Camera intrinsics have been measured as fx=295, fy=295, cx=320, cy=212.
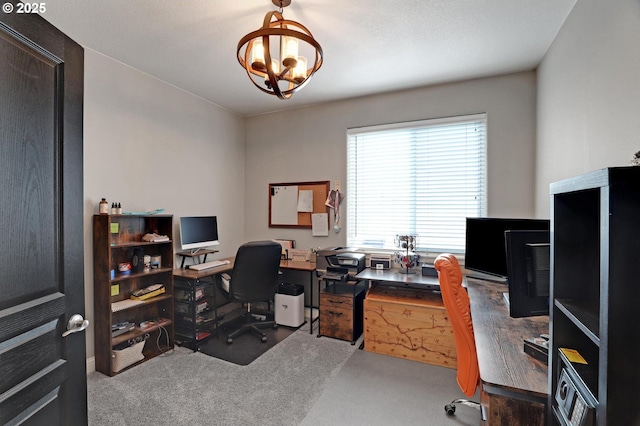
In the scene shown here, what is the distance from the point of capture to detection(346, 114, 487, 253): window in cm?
314

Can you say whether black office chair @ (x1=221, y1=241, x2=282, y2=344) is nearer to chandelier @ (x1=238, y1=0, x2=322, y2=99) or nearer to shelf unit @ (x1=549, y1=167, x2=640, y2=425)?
chandelier @ (x1=238, y1=0, x2=322, y2=99)

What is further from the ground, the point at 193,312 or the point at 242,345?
the point at 193,312

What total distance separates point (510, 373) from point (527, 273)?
415 mm

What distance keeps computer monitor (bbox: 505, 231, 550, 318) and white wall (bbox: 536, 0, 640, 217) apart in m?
0.61

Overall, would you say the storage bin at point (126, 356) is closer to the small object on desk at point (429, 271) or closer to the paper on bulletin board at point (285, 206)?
the paper on bulletin board at point (285, 206)

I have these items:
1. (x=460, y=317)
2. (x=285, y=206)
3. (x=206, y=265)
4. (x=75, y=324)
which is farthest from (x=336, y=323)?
(x=75, y=324)

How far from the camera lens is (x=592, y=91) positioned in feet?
5.44

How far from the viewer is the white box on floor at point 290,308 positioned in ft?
11.7

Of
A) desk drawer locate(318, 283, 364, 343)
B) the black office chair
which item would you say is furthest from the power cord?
desk drawer locate(318, 283, 364, 343)

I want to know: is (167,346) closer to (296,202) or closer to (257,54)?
(296,202)

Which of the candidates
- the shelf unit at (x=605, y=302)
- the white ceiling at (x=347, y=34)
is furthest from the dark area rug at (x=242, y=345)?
the white ceiling at (x=347, y=34)

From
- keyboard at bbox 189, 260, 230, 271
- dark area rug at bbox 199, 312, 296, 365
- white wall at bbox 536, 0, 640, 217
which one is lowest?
dark area rug at bbox 199, 312, 296, 365

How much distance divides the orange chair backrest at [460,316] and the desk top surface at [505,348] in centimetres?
8

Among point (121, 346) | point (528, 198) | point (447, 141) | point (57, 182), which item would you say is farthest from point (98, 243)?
point (528, 198)
